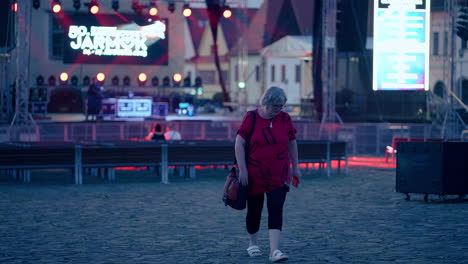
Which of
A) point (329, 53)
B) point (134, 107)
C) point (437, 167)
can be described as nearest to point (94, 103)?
point (134, 107)

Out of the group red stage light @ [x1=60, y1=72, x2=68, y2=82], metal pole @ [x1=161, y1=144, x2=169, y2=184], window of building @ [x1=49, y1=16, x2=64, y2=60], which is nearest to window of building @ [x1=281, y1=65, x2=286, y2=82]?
window of building @ [x1=49, y1=16, x2=64, y2=60]

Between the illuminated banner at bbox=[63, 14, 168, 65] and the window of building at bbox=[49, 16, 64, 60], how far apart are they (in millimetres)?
6097

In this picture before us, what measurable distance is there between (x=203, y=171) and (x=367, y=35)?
1301cm

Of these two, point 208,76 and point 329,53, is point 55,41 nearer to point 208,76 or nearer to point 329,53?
point 329,53

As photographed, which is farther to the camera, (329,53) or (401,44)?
(329,53)

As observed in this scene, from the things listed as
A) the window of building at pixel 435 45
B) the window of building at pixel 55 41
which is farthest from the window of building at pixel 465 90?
the window of building at pixel 55 41

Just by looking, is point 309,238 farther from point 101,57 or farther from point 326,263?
point 101,57

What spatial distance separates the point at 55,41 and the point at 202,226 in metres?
36.2

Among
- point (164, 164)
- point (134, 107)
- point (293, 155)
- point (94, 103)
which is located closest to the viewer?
point (293, 155)

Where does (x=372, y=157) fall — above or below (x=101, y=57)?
below

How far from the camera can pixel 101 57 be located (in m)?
37.8

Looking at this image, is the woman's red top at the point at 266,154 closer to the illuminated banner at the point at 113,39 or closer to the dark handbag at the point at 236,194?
the dark handbag at the point at 236,194

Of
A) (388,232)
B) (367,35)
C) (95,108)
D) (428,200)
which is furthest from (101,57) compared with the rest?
(388,232)

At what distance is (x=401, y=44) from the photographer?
24.6 meters
